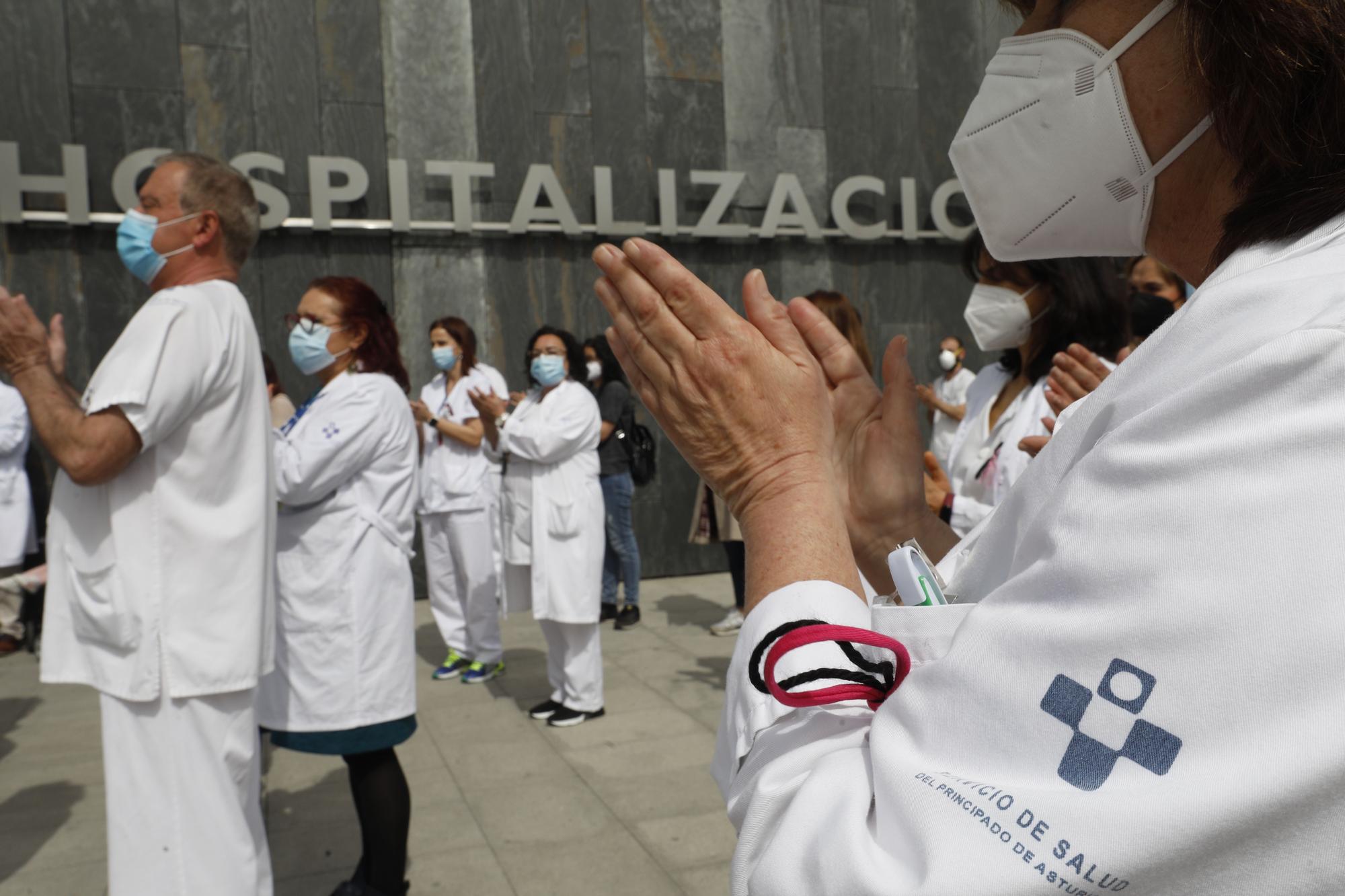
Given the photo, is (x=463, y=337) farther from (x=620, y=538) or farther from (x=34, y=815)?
(x=34, y=815)

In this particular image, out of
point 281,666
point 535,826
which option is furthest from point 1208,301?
point 535,826

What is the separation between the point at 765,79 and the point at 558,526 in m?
5.65

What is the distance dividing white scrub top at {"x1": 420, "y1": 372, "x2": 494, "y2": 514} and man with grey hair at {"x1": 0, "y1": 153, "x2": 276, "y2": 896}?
3.75 m

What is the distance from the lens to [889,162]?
10016 millimetres

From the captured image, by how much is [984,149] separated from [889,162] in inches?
364

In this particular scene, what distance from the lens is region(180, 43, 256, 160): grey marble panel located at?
8.16 meters

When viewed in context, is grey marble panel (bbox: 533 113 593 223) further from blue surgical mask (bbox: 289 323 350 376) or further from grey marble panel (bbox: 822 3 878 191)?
blue surgical mask (bbox: 289 323 350 376)

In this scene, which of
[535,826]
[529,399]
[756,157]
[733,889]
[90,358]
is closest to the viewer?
[733,889]

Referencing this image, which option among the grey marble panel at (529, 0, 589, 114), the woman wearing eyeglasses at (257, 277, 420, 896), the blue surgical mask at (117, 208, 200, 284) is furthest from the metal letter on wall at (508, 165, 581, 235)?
the blue surgical mask at (117, 208, 200, 284)

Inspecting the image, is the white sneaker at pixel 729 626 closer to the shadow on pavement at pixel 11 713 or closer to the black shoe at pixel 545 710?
the black shoe at pixel 545 710

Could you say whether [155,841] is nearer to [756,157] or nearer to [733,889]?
[733,889]

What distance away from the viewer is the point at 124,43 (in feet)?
26.2

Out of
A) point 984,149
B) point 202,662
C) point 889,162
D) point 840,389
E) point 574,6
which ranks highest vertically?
point 574,6

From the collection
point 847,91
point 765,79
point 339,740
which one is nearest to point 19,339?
point 339,740
